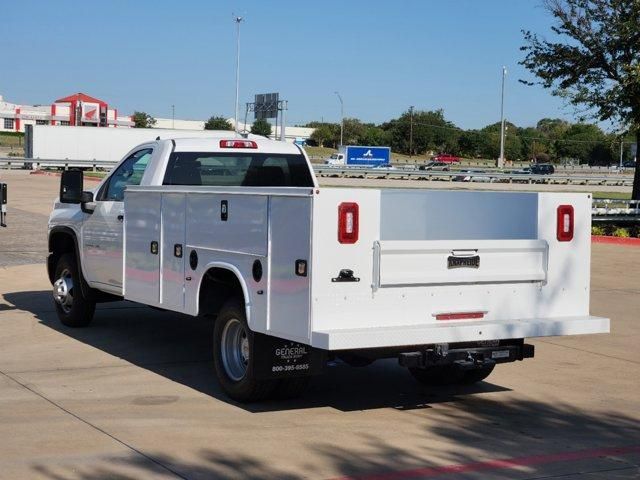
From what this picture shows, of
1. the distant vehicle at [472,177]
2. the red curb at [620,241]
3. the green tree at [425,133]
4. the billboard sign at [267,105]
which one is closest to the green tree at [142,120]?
the green tree at [425,133]

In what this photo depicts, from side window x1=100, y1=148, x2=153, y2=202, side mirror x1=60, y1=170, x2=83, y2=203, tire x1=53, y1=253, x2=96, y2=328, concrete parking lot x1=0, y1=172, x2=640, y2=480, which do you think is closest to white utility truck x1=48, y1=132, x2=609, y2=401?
concrete parking lot x1=0, y1=172, x2=640, y2=480

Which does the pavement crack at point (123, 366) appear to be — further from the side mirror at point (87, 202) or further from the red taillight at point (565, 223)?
the red taillight at point (565, 223)

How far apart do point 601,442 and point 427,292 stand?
1.66 metres

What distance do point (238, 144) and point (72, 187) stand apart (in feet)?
6.48

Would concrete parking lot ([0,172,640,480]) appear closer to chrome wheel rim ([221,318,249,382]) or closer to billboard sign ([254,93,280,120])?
chrome wheel rim ([221,318,249,382])

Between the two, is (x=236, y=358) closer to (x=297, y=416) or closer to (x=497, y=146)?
(x=297, y=416)

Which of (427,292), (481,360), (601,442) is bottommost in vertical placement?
(601,442)

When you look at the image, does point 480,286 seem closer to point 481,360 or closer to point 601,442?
point 481,360

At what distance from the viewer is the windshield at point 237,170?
9.89 meters

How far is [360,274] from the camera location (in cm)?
711

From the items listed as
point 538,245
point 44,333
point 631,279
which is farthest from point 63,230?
point 631,279

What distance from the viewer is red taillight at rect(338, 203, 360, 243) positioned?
23.0 feet

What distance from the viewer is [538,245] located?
313 inches

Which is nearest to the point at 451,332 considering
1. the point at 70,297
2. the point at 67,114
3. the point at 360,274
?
the point at 360,274
